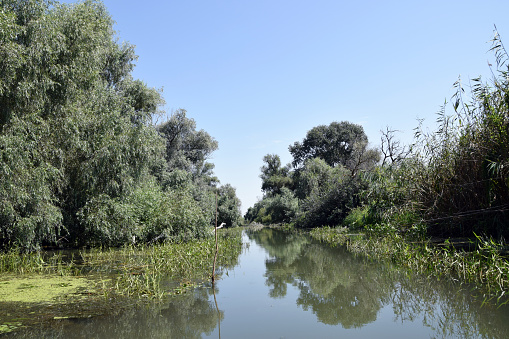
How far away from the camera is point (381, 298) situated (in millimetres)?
7000

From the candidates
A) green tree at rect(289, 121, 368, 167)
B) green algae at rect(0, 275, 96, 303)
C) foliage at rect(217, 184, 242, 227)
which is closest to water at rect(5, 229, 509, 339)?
green algae at rect(0, 275, 96, 303)

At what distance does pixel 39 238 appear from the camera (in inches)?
531

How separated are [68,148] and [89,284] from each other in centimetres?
837

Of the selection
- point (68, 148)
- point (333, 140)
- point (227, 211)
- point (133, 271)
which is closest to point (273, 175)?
point (333, 140)

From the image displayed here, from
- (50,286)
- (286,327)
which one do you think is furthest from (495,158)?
(50,286)

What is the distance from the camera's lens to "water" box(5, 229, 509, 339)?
523 centimetres


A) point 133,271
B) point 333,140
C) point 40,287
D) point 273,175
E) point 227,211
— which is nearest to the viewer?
point 40,287

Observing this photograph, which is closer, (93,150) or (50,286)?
(50,286)

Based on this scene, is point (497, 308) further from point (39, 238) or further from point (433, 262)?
point (39, 238)

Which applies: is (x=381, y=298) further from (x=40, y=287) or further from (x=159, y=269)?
(x=40, y=287)

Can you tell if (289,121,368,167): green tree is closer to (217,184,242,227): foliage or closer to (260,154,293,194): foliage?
(260,154,293,194): foliage

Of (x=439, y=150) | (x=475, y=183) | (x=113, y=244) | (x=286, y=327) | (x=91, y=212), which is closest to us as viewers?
(x=286, y=327)

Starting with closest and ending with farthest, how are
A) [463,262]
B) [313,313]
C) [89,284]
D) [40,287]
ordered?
[313,313] → [463,262] → [40,287] → [89,284]

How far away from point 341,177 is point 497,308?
21114mm
